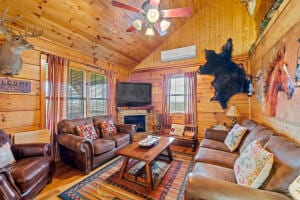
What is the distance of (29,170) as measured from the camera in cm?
180

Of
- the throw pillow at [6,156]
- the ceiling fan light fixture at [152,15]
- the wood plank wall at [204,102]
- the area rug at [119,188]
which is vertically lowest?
the area rug at [119,188]

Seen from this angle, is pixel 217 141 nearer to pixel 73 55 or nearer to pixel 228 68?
pixel 228 68

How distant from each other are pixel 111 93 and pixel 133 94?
68cm

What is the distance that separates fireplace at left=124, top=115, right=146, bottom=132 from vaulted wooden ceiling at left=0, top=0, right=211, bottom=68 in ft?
6.02

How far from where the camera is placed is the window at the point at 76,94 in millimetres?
3414

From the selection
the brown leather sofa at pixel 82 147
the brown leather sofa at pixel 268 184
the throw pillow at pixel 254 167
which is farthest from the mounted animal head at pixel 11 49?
the throw pillow at pixel 254 167

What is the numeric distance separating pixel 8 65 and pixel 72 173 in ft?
6.51

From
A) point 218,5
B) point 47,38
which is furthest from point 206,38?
point 47,38

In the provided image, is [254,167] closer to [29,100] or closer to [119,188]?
[119,188]

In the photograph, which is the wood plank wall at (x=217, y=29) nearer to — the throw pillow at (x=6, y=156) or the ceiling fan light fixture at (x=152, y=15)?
the ceiling fan light fixture at (x=152, y=15)

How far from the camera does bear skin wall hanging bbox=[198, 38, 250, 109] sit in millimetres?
3758

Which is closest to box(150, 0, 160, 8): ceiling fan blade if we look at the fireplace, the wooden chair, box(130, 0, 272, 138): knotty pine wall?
box(130, 0, 272, 138): knotty pine wall

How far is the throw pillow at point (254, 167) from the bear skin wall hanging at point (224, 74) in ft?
8.42

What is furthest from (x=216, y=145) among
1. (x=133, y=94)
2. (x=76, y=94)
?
(x=76, y=94)
